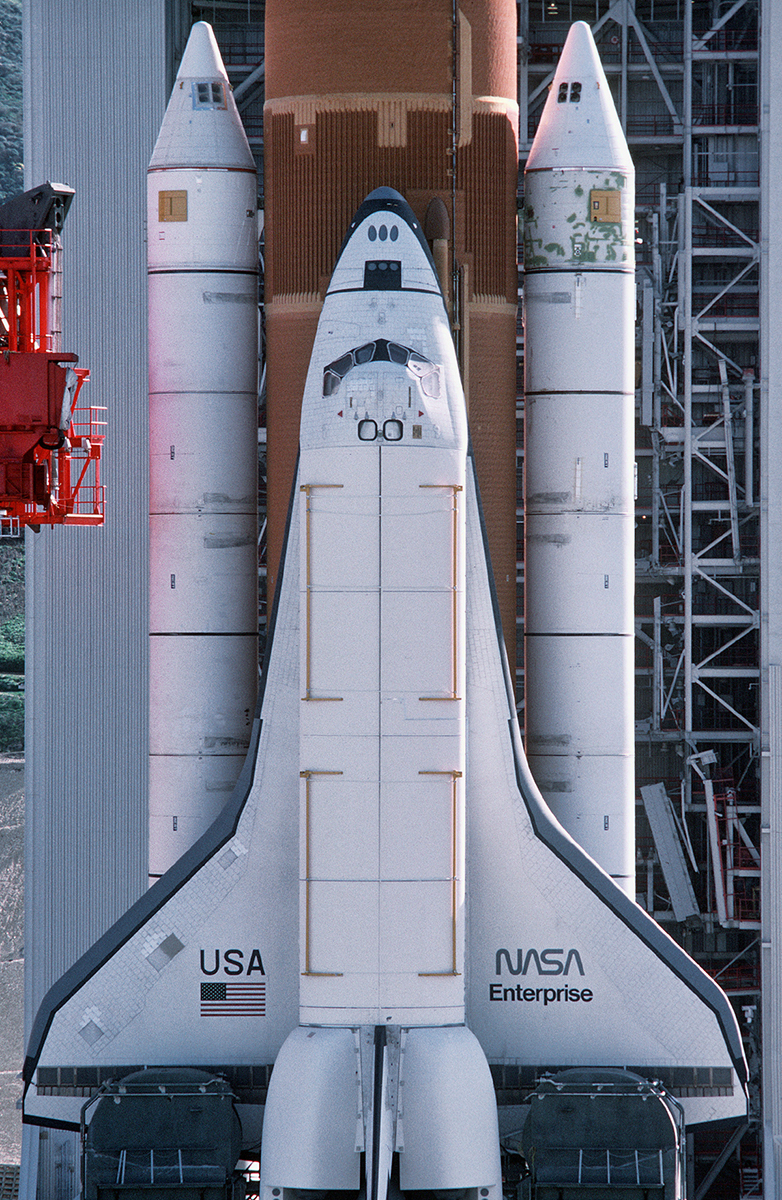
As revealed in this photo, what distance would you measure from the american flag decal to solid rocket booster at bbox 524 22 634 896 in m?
3.23

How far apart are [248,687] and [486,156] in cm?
534

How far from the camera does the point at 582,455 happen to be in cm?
1471

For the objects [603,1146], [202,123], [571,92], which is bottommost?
[603,1146]

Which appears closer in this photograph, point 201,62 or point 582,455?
point 582,455

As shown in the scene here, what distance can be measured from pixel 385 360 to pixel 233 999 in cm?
552

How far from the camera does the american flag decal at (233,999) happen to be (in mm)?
13672

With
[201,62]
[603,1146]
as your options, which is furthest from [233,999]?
[201,62]

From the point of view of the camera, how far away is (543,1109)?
42.1 ft

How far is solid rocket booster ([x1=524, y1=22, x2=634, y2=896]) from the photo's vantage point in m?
14.6

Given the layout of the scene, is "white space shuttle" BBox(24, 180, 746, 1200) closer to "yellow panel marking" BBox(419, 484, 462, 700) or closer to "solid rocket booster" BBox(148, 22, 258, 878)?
"yellow panel marking" BBox(419, 484, 462, 700)

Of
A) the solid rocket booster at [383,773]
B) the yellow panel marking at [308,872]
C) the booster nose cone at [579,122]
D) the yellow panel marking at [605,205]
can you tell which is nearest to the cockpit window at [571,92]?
the booster nose cone at [579,122]

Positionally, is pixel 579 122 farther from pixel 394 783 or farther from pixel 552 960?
pixel 552 960

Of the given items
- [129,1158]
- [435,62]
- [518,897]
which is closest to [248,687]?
[518,897]

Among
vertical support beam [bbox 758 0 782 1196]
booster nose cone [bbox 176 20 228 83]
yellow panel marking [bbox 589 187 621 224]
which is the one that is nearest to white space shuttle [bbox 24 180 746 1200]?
yellow panel marking [bbox 589 187 621 224]
